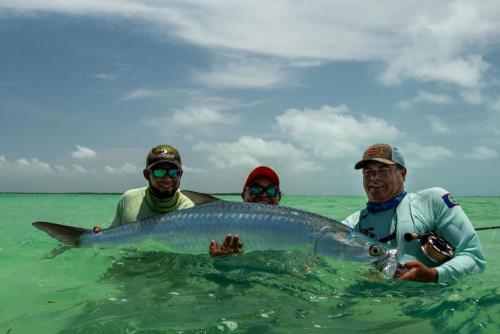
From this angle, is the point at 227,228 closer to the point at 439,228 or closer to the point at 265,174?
the point at 265,174

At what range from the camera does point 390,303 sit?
407 cm

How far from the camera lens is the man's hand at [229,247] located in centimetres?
471

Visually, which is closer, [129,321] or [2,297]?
[129,321]

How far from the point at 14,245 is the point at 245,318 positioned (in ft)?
26.1

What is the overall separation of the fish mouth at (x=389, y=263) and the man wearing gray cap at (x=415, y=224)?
9cm

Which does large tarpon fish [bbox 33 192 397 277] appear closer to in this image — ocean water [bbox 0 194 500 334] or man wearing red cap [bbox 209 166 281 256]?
ocean water [bbox 0 194 500 334]

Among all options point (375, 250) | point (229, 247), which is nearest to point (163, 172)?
point (229, 247)

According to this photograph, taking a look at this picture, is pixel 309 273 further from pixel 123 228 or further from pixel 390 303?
pixel 123 228

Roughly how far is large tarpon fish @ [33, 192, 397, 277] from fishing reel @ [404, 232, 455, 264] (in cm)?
37

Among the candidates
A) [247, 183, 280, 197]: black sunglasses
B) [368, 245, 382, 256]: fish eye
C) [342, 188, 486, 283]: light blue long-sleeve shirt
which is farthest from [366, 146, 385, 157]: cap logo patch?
[247, 183, 280, 197]: black sunglasses

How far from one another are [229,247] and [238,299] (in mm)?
583

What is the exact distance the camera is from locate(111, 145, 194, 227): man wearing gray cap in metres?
5.70

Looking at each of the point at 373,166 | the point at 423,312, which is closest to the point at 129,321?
the point at 423,312

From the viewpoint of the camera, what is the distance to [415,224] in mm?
4457
